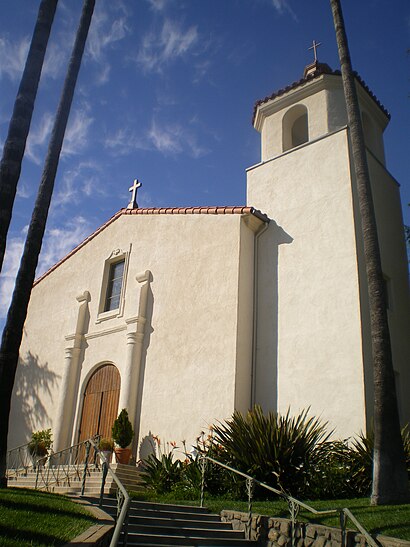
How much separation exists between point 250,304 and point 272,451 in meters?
5.27

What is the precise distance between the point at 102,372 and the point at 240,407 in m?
6.06

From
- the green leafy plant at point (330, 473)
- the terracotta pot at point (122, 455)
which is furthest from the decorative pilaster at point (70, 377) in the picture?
the green leafy plant at point (330, 473)

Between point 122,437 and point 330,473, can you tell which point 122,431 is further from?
point 330,473

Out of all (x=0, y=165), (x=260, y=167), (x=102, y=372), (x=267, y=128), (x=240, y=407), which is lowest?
(x=240, y=407)

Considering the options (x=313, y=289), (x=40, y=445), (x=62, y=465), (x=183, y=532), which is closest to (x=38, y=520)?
(x=183, y=532)

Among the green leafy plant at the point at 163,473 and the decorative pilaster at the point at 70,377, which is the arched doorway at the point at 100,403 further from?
the green leafy plant at the point at 163,473

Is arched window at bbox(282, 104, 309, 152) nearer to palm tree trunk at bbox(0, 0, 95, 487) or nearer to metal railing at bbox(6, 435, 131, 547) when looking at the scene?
palm tree trunk at bbox(0, 0, 95, 487)

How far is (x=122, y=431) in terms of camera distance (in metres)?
15.5

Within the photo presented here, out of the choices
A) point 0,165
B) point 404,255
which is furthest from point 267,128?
point 0,165

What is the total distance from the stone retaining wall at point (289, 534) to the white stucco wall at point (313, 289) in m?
4.29

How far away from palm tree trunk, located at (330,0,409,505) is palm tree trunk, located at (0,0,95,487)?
250 inches

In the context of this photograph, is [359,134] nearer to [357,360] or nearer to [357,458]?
[357,360]

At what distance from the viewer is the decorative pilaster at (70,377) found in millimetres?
18516

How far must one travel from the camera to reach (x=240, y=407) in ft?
47.2
